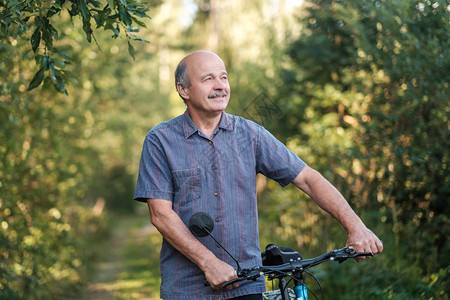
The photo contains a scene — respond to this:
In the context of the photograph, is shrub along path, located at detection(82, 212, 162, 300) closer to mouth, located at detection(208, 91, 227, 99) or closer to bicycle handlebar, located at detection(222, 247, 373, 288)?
mouth, located at detection(208, 91, 227, 99)

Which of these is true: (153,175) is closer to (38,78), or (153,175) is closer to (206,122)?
(206,122)

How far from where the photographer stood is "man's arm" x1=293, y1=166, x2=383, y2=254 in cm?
300

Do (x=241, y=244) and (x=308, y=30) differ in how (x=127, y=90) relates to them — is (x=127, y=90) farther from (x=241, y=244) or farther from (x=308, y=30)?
(x=241, y=244)

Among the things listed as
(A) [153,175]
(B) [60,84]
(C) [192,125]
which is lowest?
(A) [153,175]

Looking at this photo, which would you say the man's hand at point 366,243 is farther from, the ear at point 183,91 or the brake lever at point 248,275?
the ear at point 183,91

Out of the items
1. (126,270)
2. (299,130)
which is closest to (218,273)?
(299,130)

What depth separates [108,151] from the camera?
19344 mm

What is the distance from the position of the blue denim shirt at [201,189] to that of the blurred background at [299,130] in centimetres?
86

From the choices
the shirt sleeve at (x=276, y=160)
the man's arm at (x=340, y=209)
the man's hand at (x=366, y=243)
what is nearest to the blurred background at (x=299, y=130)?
the shirt sleeve at (x=276, y=160)

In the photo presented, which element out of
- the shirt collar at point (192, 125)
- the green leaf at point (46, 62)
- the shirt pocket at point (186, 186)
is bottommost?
the shirt pocket at point (186, 186)

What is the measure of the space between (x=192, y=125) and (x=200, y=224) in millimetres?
723

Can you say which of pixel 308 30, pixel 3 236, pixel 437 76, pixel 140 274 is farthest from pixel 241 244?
pixel 140 274

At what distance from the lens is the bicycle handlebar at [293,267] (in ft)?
8.96

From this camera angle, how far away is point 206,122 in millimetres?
3348
